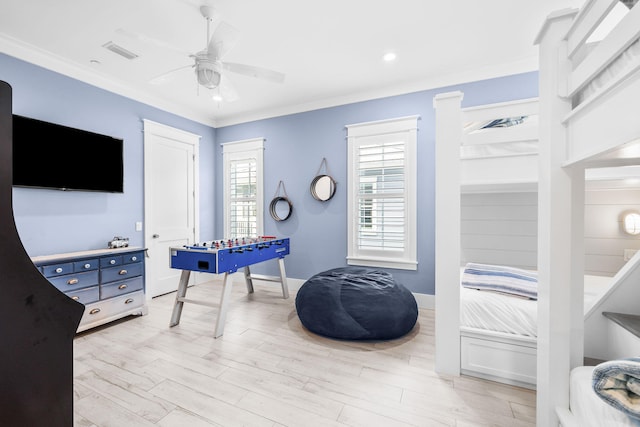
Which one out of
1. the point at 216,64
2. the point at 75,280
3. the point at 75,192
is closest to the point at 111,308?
the point at 75,280

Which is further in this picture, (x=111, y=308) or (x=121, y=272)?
(x=121, y=272)

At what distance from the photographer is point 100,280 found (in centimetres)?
279

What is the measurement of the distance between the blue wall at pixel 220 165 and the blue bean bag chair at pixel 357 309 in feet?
3.43

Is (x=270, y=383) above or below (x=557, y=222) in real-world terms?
below

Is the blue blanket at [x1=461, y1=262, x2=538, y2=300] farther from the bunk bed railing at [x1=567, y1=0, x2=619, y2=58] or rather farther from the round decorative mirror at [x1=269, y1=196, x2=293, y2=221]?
the round decorative mirror at [x1=269, y1=196, x2=293, y2=221]

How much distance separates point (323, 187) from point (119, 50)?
2.67 metres

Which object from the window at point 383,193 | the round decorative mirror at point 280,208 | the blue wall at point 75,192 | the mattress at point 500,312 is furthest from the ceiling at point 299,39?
the mattress at point 500,312

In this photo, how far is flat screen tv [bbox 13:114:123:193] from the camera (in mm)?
2596

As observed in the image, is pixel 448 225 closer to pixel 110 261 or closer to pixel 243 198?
pixel 110 261

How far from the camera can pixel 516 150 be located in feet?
6.72

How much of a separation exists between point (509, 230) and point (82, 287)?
14.2ft

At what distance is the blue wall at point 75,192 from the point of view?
2670mm

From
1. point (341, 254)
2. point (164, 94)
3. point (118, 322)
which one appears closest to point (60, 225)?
point (118, 322)

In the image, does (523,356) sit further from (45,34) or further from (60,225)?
(45,34)
